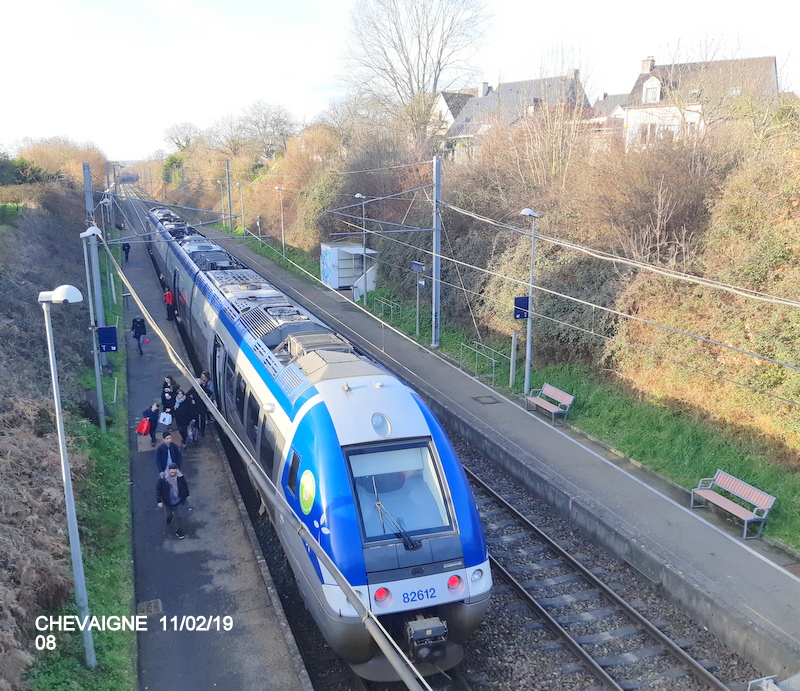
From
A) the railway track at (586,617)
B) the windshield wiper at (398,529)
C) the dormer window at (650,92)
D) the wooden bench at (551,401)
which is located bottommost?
the railway track at (586,617)

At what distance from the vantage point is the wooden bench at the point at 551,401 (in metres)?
15.5

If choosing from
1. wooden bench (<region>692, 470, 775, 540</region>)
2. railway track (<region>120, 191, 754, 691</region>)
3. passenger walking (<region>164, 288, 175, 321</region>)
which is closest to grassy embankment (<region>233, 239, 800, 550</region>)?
wooden bench (<region>692, 470, 775, 540</region>)

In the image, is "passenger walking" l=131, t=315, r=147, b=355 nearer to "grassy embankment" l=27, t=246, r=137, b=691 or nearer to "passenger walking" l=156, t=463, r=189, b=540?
"grassy embankment" l=27, t=246, r=137, b=691

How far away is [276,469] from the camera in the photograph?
866 cm

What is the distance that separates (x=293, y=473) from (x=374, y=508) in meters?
1.35

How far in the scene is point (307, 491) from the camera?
7512mm

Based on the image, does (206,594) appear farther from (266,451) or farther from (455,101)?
(455,101)

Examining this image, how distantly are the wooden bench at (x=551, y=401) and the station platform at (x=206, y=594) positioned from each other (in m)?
7.84

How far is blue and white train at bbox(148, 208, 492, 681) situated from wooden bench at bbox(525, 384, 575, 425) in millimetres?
7541

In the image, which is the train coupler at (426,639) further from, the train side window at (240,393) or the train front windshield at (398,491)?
the train side window at (240,393)

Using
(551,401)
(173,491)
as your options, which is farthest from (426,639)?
(551,401)

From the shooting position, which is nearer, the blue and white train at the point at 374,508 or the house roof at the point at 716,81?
the blue and white train at the point at 374,508

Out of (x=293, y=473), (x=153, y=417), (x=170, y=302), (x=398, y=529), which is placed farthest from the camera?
(x=170, y=302)

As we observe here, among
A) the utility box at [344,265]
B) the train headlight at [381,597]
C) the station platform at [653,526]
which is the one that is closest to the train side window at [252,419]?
the train headlight at [381,597]
